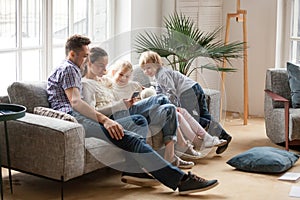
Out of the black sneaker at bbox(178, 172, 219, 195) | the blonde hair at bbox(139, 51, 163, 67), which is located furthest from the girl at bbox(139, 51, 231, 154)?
the black sneaker at bbox(178, 172, 219, 195)

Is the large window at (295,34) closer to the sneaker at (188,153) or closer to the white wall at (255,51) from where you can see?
the white wall at (255,51)

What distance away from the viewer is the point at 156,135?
4.30m

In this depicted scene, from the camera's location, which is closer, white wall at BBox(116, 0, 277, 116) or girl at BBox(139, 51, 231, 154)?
girl at BBox(139, 51, 231, 154)

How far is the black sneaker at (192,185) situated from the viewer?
387cm

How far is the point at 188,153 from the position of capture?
4684 mm

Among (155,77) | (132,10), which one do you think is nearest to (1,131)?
(155,77)

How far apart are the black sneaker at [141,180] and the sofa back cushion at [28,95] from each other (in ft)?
2.46

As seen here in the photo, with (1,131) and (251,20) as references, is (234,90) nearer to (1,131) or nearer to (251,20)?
(251,20)

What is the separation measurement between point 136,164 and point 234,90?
2.94 meters

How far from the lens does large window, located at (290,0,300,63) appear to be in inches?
248

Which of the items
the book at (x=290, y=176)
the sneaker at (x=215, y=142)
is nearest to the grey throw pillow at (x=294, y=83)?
the sneaker at (x=215, y=142)

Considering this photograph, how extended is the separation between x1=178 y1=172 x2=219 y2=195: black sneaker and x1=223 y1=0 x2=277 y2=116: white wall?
2852 mm

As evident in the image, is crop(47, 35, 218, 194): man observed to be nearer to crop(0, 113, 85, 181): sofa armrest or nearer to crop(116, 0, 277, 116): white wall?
crop(0, 113, 85, 181): sofa armrest

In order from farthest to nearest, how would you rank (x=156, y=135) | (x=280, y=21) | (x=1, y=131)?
(x=280, y=21), (x=156, y=135), (x=1, y=131)
